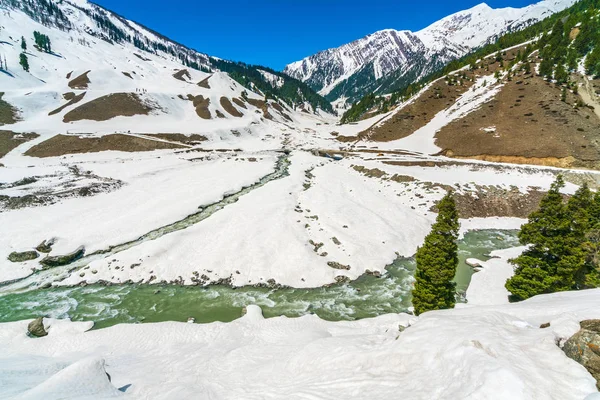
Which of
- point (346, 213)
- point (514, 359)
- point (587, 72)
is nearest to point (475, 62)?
point (587, 72)

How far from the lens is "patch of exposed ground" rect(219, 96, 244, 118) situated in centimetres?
12171

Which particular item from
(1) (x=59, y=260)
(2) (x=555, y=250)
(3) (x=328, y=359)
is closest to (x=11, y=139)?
(1) (x=59, y=260)

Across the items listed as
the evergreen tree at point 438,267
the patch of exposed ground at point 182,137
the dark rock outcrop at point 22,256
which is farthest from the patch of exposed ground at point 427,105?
the dark rock outcrop at point 22,256

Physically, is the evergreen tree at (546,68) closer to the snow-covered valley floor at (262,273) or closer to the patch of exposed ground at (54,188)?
the snow-covered valley floor at (262,273)

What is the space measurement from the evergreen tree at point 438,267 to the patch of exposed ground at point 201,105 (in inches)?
4374

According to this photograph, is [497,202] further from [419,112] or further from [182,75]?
[182,75]

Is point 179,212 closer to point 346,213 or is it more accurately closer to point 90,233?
point 90,233

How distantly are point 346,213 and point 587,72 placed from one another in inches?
4040

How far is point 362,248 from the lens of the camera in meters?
29.1

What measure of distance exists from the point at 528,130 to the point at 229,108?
111517mm

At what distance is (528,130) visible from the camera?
6606cm

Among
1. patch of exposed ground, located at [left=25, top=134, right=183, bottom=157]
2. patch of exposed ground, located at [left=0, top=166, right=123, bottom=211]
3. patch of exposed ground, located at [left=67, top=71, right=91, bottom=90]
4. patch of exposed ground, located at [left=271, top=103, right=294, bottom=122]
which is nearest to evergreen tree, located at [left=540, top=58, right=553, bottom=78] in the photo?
patch of exposed ground, located at [left=271, top=103, right=294, bottom=122]

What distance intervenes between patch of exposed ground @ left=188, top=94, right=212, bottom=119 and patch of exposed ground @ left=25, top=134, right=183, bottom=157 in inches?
1412

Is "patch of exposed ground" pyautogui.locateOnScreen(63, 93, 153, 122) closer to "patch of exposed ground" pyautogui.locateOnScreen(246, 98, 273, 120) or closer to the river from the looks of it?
"patch of exposed ground" pyautogui.locateOnScreen(246, 98, 273, 120)
